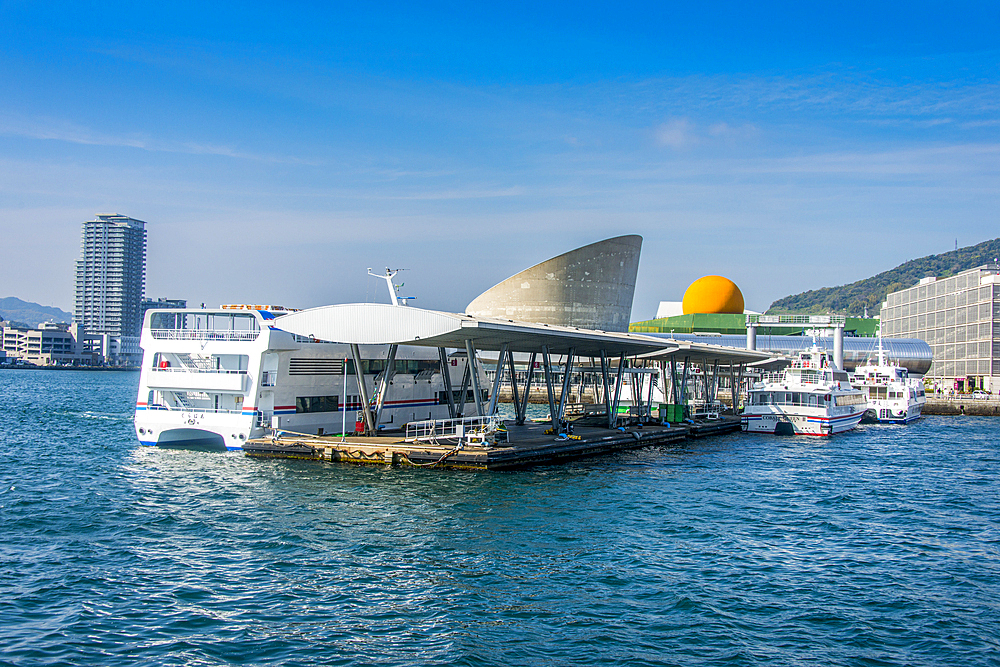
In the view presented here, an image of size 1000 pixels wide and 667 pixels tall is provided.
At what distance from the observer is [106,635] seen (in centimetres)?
1249

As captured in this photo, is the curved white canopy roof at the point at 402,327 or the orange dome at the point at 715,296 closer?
the curved white canopy roof at the point at 402,327

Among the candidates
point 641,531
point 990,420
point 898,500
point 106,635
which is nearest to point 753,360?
point 990,420

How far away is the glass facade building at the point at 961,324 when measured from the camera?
3189 inches

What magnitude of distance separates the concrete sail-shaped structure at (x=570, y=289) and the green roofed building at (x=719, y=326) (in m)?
32.4

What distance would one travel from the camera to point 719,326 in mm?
93312

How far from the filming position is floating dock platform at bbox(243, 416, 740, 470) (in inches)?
1134

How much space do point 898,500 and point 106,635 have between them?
24.2 meters

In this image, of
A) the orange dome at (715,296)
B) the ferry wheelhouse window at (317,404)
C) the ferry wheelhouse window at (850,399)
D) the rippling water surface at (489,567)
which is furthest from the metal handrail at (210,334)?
the orange dome at (715,296)

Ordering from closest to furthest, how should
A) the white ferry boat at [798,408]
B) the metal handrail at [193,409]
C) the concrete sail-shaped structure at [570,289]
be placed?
1. the metal handrail at [193,409]
2. the white ferry boat at [798,408]
3. the concrete sail-shaped structure at [570,289]

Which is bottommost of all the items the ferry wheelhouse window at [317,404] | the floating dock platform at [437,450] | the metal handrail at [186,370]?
the floating dock platform at [437,450]

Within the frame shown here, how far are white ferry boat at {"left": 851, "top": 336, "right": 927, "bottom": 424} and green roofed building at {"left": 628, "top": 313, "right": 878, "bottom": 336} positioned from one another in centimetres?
2324

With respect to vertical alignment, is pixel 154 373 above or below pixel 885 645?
above

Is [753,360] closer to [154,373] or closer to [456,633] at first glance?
[154,373]

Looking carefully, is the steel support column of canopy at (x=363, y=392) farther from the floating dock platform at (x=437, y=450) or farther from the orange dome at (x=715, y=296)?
the orange dome at (x=715, y=296)
